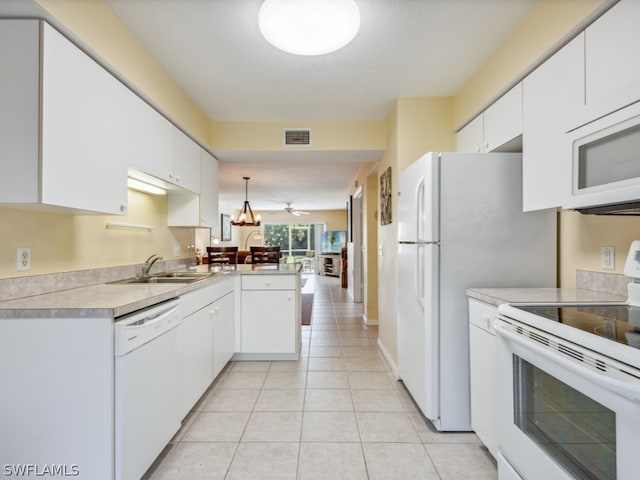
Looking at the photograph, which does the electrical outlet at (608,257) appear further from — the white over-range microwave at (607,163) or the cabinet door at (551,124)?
the cabinet door at (551,124)

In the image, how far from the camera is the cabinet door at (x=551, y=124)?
1465 millimetres

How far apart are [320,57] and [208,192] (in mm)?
1845

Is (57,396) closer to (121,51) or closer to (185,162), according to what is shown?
(121,51)

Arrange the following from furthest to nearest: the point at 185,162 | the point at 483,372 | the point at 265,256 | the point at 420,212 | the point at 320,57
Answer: the point at 265,256 → the point at 185,162 → the point at 320,57 → the point at 420,212 → the point at 483,372

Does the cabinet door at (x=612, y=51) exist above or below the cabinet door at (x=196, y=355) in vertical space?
above

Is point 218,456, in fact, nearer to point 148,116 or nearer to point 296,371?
point 296,371

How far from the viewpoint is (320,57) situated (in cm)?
224

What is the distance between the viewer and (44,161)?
1.35 meters

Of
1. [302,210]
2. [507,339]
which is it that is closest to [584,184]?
[507,339]

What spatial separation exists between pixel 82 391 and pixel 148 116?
1.72 metres

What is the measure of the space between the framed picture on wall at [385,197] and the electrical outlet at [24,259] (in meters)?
2.76

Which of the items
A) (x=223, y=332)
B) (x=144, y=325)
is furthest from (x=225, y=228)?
(x=144, y=325)

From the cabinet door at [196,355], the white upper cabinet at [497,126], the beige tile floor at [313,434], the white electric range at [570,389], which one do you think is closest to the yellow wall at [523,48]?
the white upper cabinet at [497,126]

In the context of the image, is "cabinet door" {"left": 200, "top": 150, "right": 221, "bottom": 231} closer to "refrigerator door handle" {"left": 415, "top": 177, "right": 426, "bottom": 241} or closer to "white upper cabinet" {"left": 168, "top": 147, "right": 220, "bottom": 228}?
"white upper cabinet" {"left": 168, "top": 147, "right": 220, "bottom": 228}
